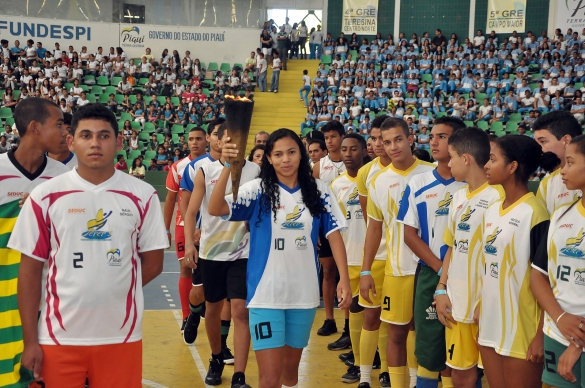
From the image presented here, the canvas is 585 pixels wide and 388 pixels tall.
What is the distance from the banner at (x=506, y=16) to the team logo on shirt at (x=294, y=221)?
28.2 m

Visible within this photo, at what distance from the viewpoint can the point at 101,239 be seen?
Result: 3723 millimetres

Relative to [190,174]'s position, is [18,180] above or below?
above

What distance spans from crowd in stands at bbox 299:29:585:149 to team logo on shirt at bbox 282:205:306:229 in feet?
61.5

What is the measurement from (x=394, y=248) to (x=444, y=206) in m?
0.66

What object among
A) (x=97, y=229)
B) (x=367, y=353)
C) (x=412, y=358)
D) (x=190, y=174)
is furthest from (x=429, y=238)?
(x=97, y=229)

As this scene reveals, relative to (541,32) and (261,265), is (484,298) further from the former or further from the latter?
(541,32)

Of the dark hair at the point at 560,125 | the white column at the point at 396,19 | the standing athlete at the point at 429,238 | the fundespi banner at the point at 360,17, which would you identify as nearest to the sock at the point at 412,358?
the standing athlete at the point at 429,238

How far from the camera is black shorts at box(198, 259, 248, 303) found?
6332 mm

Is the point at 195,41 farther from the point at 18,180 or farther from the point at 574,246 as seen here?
the point at 574,246

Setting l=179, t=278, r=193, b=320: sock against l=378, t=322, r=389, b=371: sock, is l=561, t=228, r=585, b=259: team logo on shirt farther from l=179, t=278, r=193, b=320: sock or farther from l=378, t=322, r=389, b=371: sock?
l=179, t=278, r=193, b=320: sock

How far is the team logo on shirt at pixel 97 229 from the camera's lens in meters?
3.71

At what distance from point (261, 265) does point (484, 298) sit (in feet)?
4.85

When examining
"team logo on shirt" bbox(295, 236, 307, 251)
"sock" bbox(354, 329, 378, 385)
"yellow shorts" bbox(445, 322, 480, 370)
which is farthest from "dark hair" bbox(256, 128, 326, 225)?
"sock" bbox(354, 329, 378, 385)

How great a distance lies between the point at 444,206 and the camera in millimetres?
5480
